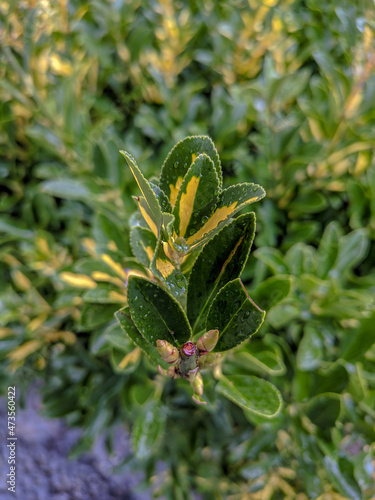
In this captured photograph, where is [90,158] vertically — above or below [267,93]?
below

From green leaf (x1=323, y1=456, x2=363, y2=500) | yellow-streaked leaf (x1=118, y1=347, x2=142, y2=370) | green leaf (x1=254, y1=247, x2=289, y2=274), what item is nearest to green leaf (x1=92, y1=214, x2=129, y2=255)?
yellow-streaked leaf (x1=118, y1=347, x2=142, y2=370)

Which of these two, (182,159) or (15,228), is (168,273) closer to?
(182,159)

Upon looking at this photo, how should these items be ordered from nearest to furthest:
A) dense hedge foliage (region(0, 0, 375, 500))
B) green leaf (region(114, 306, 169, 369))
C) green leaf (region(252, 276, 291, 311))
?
green leaf (region(114, 306, 169, 369)) → green leaf (region(252, 276, 291, 311)) → dense hedge foliage (region(0, 0, 375, 500))

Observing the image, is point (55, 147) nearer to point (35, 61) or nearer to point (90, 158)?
point (90, 158)

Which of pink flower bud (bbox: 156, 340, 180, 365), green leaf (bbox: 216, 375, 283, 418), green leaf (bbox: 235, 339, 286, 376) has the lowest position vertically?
green leaf (bbox: 235, 339, 286, 376)

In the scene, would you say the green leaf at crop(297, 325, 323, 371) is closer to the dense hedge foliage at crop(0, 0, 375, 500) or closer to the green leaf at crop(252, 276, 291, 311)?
the dense hedge foliage at crop(0, 0, 375, 500)

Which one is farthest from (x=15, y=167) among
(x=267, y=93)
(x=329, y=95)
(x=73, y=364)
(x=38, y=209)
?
(x=329, y=95)
